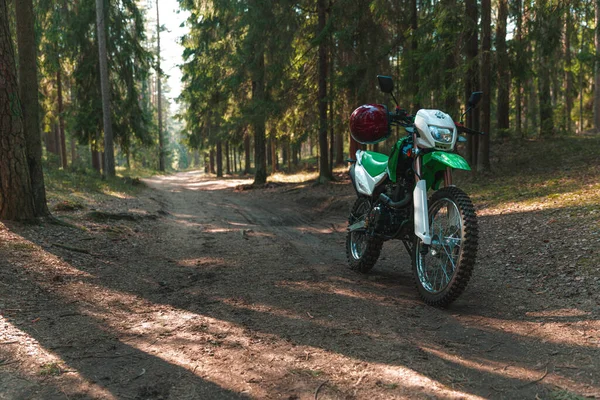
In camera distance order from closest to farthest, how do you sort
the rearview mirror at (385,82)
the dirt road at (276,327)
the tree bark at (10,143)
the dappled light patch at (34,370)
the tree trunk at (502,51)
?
the dappled light patch at (34,370)
the dirt road at (276,327)
the rearview mirror at (385,82)
the tree bark at (10,143)
the tree trunk at (502,51)

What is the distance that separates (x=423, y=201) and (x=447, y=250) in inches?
19.9

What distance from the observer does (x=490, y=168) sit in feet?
41.6

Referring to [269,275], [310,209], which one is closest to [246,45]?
[310,209]

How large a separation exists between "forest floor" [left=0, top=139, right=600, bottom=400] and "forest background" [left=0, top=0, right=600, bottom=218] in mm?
2582

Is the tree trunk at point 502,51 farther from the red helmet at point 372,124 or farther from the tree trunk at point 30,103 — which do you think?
the tree trunk at point 30,103

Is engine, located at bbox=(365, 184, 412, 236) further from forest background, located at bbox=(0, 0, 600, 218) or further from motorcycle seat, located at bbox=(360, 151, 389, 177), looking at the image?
forest background, located at bbox=(0, 0, 600, 218)

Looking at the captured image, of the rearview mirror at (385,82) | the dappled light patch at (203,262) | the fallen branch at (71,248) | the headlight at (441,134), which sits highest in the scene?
the rearview mirror at (385,82)

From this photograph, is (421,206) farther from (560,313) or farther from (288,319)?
(288,319)

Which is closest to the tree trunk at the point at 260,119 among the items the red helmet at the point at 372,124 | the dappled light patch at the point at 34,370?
the red helmet at the point at 372,124

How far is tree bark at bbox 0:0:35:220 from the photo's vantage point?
582cm

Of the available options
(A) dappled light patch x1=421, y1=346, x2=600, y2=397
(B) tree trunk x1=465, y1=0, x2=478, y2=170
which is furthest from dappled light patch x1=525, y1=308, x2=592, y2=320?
(B) tree trunk x1=465, y1=0, x2=478, y2=170

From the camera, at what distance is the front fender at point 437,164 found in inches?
150

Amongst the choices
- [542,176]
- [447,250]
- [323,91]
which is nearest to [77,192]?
[323,91]

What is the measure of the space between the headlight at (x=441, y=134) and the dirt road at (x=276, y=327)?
5.11ft
